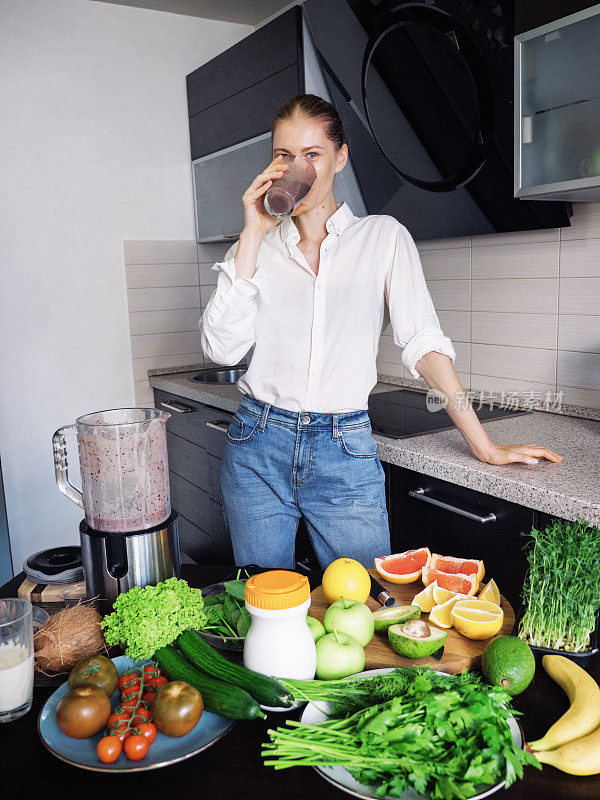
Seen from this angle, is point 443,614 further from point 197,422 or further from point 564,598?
point 197,422

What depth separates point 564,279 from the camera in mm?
2004

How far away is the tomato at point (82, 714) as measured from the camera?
75 cm

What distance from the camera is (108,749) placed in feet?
2.37

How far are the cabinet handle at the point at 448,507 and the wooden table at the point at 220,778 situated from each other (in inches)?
30.5

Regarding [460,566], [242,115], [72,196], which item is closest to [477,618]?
[460,566]

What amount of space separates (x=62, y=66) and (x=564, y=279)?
216cm

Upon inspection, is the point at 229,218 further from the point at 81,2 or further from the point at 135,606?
the point at 135,606

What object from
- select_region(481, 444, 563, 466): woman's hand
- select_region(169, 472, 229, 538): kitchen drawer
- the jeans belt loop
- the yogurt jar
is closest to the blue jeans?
the jeans belt loop

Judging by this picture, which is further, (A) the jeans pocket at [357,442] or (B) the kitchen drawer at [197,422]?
(B) the kitchen drawer at [197,422]

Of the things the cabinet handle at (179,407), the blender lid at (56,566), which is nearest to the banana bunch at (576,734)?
the blender lid at (56,566)

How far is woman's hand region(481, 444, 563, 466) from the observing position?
5.10 feet

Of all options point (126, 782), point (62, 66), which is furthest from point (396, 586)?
point (62, 66)

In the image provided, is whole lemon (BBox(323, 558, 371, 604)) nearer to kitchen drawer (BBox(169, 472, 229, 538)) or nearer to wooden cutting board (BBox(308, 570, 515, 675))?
wooden cutting board (BBox(308, 570, 515, 675))

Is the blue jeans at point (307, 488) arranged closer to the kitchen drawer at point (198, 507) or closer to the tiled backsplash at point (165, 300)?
the kitchen drawer at point (198, 507)
